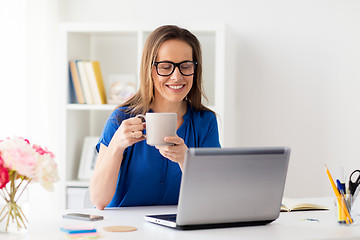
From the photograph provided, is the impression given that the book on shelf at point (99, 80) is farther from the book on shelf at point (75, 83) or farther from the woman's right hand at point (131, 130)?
the woman's right hand at point (131, 130)

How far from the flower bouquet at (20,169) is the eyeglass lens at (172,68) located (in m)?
0.72

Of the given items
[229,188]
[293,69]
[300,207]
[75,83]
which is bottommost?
[300,207]

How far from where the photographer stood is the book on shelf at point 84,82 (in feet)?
11.0

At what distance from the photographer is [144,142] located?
2.11m

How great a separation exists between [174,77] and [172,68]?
0.15 ft

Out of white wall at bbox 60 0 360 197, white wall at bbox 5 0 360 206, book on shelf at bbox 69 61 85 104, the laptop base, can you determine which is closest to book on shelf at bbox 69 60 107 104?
book on shelf at bbox 69 61 85 104

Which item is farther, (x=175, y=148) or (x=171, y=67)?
(x=171, y=67)

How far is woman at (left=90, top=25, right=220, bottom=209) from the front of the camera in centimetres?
202

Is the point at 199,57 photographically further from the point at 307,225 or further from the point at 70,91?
the point at 70,91

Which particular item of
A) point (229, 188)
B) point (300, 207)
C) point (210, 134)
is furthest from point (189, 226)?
point (210, 134)

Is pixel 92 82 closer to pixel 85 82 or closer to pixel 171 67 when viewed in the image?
pixel 85 82

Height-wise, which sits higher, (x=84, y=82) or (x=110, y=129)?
(x=84, y=82)

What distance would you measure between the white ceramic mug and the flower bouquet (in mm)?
347

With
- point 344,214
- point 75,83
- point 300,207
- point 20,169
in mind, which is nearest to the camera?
point 20,169
